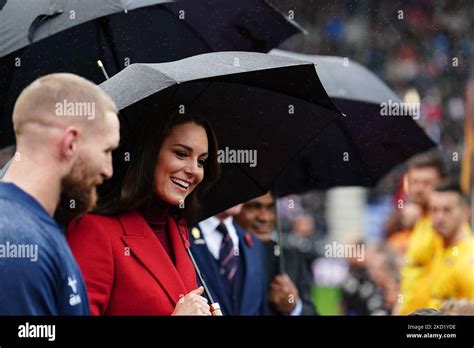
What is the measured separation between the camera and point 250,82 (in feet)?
12.1

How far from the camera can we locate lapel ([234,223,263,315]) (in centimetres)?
469

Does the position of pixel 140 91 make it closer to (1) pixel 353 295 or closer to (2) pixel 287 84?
(2) pixel 287 84

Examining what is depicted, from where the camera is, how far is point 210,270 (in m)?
4.35

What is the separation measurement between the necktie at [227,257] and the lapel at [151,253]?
126 cm

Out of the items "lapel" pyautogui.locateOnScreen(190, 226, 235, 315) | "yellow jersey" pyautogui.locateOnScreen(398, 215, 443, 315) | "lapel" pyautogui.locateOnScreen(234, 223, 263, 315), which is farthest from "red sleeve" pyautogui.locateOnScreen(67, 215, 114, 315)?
"yellow jersey" pyautogui.locateOnScreen(398, 215, 443, 315)

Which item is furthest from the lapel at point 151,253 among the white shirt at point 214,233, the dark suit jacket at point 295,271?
the dark suit jacket at point 295,271

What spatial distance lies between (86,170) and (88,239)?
0.81 ft

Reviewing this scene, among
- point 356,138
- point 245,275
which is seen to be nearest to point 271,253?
point 245,275

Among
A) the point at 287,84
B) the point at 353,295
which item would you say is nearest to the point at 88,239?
the point at 287,84

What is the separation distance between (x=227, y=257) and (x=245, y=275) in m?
0.13
